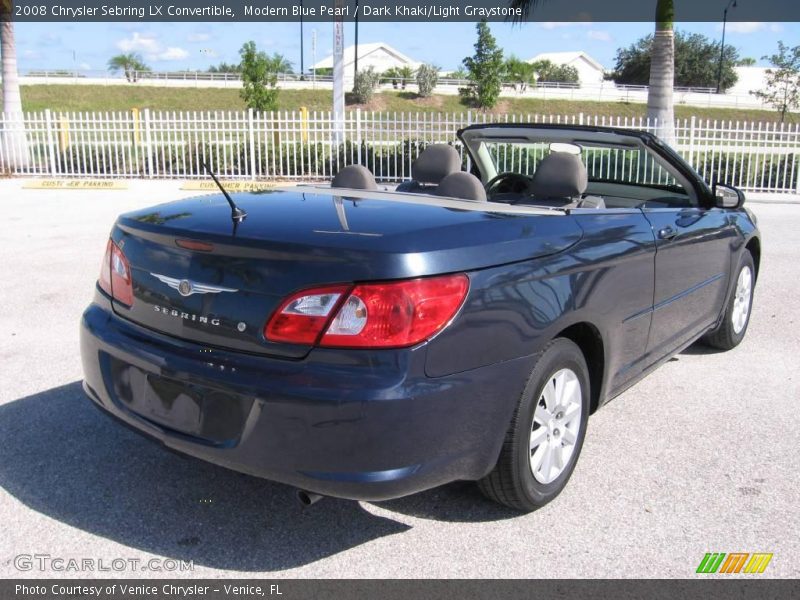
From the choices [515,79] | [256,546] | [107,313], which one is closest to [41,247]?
[107,313]

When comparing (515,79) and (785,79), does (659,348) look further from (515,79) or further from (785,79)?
(515,79)

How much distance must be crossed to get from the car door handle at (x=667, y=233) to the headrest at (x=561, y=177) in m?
0.44

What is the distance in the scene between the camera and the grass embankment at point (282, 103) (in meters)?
53.6

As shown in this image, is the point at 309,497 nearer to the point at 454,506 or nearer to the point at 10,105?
the point at 454,506

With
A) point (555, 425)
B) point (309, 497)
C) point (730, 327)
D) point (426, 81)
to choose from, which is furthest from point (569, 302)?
point (426, 81)

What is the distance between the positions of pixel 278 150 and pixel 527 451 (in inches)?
630

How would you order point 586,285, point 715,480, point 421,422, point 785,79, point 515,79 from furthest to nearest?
point 515,79, point 785,79, point 715,480, point 586,285, point 421,422

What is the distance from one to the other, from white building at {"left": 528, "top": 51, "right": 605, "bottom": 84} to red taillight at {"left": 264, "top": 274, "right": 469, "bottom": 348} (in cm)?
10776

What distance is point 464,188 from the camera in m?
3.71

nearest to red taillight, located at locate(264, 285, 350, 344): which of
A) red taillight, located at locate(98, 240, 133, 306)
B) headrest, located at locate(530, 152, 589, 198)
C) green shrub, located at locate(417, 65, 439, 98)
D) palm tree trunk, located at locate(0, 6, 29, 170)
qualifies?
red taillight, located at locate(98, 240, 133, 306)

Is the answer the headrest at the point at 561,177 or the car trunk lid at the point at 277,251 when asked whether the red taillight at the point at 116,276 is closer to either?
the car trunk lid at the point at 277,251

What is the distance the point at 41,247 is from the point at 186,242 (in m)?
7.02

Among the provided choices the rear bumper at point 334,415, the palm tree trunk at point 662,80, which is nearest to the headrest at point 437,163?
the rear bumper at point 334,415
